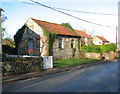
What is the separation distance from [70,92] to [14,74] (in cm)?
609

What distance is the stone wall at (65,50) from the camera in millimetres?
22516

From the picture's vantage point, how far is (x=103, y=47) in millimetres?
33188

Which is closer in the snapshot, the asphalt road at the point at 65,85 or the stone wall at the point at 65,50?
the asphalt road at the point at 65,85

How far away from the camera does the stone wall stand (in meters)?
22.5

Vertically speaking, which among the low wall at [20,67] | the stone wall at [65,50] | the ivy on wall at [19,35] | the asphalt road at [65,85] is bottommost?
the asphalt road at [65,85]

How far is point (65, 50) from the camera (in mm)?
24734

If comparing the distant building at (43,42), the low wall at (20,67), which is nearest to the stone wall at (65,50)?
the distant building at (43,42)

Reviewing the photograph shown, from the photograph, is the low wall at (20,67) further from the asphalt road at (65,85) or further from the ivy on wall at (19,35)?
the ivy on wall at (19,35)

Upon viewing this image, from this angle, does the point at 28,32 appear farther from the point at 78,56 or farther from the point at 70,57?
the point at 78,56

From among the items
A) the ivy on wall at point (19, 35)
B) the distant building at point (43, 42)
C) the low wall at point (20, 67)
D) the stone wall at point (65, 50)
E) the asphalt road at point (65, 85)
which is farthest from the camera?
the ivy on wall at point (19, 35)

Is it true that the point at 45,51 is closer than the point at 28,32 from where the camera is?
Yes

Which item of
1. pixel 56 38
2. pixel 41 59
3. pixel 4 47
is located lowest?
pixel 41 59

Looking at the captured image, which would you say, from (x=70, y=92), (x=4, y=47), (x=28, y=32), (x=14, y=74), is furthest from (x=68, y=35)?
(x=70, y=92)

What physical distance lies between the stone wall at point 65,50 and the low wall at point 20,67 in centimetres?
973
